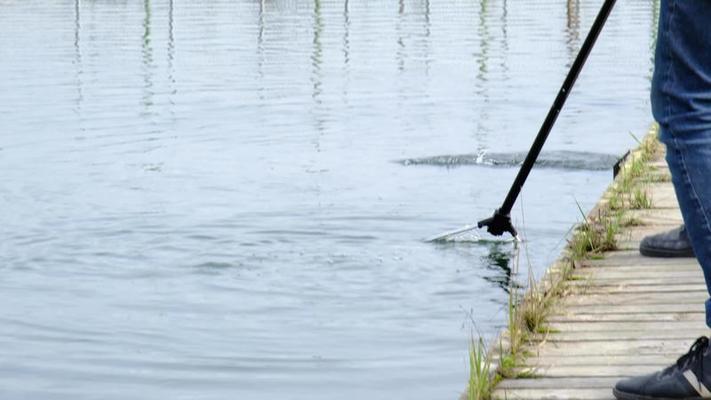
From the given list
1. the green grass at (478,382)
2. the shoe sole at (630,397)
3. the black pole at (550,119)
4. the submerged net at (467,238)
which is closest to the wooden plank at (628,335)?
the green grass at (478,382)

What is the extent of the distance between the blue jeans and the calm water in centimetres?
191

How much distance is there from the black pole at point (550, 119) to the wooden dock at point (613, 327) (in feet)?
1.22

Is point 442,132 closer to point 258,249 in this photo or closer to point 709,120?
point 258,249

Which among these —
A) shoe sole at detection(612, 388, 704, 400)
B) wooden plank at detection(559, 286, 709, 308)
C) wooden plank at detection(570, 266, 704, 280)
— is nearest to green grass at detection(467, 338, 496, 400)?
shoe sole at detection(612, 388, 704, 400)

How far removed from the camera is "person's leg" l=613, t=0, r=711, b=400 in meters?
3.49

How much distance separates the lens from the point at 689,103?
353 centimetres

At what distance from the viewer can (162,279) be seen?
7.32 m

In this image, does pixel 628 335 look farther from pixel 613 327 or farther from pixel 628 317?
pixel 628 317

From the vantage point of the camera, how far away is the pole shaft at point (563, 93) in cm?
460

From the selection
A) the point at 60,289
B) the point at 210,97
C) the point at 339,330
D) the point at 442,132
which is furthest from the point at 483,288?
the point at 210,97

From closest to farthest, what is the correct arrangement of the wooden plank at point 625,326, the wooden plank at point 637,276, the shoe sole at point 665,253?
1. the wooden plank at point 625,326
2. the wooden plank at point 637,276
3. the shoe sole at point 665,253

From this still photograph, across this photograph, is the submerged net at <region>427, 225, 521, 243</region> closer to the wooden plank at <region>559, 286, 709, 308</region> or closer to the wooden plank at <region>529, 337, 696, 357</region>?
the wooden plank at <region>559, 286, 709, 308</region>

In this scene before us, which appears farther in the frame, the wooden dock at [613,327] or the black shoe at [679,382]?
the wooden dock at [613,327]

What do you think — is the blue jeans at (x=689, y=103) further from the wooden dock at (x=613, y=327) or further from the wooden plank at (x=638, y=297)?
the wooden plank at (x=638, y=297)
